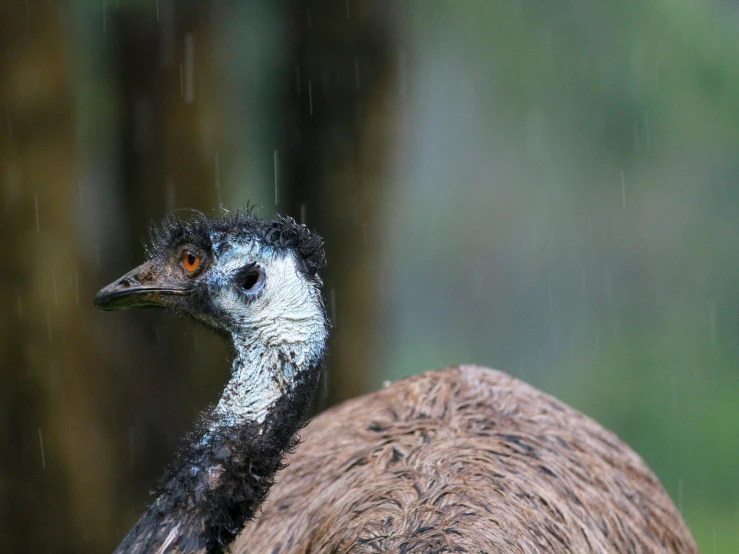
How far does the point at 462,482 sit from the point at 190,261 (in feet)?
3.86

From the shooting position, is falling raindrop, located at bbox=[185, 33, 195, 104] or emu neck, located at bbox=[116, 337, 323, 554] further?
falling raindrop, located at bbox=[185, 33, 195, 104]

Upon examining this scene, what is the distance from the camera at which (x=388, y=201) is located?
8383 millimetres

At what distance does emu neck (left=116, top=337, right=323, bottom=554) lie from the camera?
257cm

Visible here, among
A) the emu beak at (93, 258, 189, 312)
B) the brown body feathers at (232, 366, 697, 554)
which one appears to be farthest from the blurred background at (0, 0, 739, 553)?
the emu beak at (93, 258, 189, 312)

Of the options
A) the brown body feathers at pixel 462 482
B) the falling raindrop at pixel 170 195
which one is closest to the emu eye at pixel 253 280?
the brown body feathers at pixel 462 482

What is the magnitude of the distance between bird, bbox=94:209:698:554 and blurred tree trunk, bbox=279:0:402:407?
352 cm

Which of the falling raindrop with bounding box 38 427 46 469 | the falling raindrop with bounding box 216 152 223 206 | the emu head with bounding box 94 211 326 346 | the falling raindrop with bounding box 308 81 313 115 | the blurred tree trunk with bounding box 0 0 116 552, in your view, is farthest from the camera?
the falling raindrop with bounding box 308 81 313 115

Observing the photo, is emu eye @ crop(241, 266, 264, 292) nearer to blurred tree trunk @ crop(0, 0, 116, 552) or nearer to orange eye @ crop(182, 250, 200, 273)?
orange eye @ crop(182, 250, 200, 273)

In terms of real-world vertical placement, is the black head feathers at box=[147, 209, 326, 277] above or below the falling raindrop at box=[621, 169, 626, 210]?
above

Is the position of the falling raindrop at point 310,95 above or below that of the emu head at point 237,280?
above

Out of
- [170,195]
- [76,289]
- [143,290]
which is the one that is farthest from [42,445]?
[143,290]

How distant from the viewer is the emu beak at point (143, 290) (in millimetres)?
2982

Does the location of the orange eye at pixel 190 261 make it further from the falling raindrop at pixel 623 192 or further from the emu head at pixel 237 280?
the falling raindrop at pixel 623 192

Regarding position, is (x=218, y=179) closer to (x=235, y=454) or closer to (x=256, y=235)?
(x=256, y=235)
